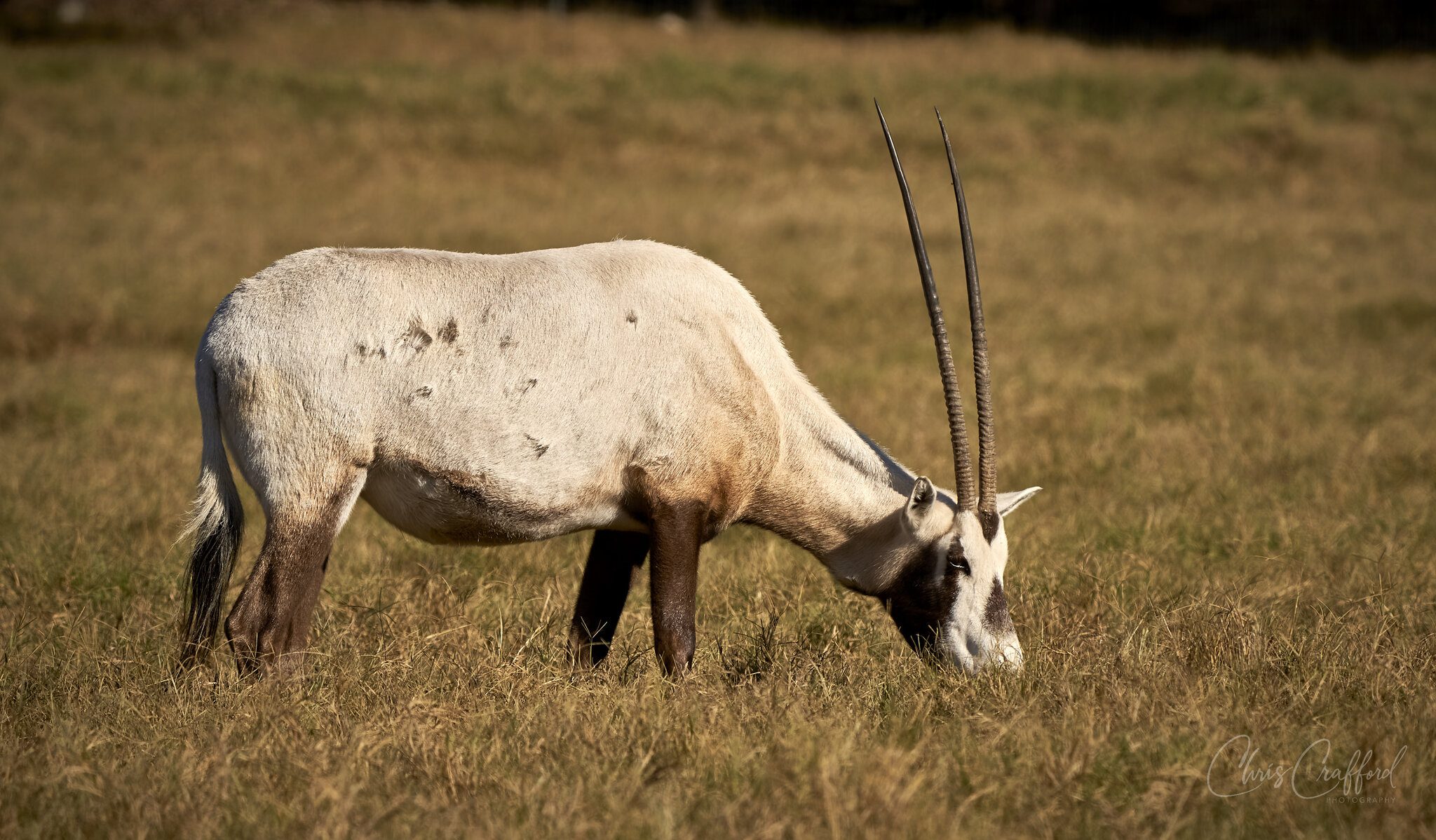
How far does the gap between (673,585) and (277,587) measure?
1296 millimetres

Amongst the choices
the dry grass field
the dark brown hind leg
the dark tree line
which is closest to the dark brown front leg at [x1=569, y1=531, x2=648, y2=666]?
the dry grass field

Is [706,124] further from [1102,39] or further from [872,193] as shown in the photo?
[1102,39]

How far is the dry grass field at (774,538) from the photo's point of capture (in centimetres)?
359

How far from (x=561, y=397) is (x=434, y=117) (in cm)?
2115

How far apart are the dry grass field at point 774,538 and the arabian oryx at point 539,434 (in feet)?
1.02

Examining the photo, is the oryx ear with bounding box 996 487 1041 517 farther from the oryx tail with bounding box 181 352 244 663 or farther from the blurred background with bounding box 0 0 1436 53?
the blurred background with bounding box 0 0 1436 53

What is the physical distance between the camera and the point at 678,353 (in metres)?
4.60

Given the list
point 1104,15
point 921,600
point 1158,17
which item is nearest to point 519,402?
point 921,600

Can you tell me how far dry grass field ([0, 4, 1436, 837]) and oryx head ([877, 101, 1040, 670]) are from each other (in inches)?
7.2

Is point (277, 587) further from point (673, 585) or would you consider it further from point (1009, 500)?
point (1009, 500)

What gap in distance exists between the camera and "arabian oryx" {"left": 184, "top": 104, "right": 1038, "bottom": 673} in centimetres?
429

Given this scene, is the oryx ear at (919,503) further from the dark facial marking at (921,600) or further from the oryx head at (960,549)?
the dark facial marking at (921,600)

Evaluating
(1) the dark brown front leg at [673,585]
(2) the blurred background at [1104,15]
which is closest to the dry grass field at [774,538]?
(1) the dark brown front leg at [673,585]

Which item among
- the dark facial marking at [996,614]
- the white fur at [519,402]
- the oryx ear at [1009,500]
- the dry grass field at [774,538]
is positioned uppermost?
the white fur at [519,402]
